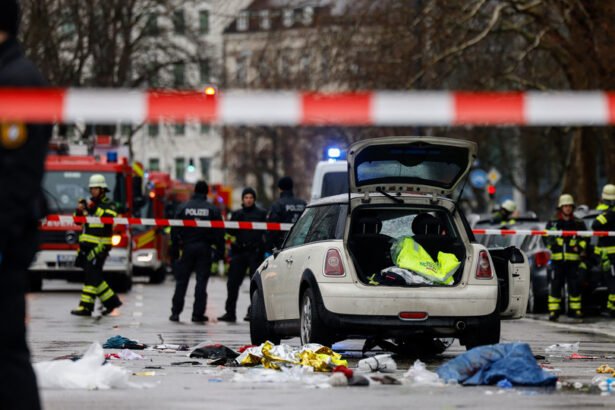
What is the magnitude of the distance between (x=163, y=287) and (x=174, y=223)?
15.0 metres

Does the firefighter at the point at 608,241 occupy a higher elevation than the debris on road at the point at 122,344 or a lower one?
higher

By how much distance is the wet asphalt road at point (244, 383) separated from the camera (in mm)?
9133

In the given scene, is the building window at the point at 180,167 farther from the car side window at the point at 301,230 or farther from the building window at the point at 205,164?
the car side window at the point at 301,230

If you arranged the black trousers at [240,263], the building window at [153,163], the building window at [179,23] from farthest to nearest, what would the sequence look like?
the building window at [153,163]
the building window at [179,23]
the black trousers at [240,263]

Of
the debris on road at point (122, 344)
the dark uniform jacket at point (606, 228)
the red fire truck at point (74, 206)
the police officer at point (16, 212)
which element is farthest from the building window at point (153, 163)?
the police officer at point (16, 212)

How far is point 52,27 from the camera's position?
139 feet

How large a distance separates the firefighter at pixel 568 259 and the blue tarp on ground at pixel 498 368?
1106 cm

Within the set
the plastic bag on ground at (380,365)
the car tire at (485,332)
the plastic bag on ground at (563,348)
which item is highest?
the car tire at (485,332)

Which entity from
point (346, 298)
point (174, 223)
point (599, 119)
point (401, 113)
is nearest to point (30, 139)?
point (401, 113)

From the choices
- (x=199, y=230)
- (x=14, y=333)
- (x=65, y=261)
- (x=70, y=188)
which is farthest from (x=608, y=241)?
(x=14, y=333)

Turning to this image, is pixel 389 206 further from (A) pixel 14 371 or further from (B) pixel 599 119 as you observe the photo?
(A) pixel 14 371

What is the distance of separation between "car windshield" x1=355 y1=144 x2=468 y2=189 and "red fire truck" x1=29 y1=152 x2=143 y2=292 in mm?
15279

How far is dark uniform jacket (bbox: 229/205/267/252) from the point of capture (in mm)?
20062

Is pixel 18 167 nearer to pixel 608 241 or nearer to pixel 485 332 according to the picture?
pixel 485 332
